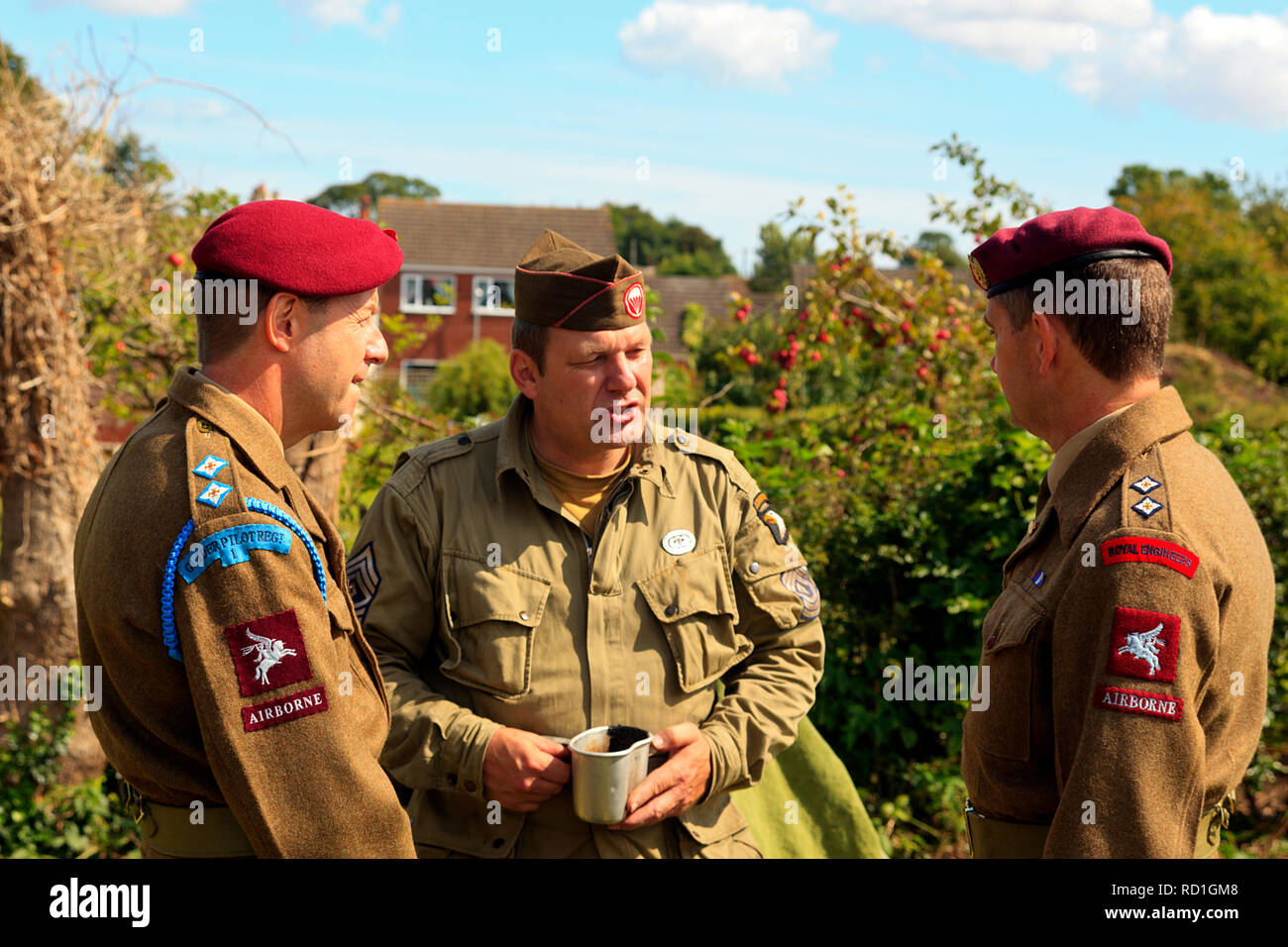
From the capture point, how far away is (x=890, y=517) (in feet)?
17.6

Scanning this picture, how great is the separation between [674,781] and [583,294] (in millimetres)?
1339

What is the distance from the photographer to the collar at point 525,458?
3.05 metres

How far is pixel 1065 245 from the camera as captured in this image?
92.9 inches

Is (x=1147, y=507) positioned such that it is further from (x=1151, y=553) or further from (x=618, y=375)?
(x=618, y=375)

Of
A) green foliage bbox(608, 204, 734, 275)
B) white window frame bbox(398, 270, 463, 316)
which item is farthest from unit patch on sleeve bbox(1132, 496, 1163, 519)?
green foliage bbox(608, 204, 734, 275)

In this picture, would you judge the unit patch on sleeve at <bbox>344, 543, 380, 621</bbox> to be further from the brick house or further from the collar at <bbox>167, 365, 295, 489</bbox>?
the brick house

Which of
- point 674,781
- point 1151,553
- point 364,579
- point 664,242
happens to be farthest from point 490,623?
point 664,242

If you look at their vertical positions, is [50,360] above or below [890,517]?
above

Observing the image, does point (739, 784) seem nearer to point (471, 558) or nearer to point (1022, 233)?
point (471, 558)

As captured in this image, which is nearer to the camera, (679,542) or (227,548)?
(227,548)

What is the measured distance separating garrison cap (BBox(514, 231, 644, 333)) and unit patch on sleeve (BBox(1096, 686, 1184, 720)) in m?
1.64

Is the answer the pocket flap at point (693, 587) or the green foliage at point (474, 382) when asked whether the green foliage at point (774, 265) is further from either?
the pocket flap at point (693, 587)
